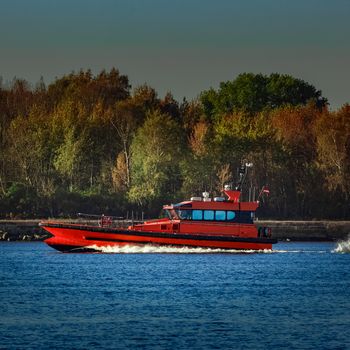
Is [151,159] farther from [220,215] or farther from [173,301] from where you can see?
[173,301]

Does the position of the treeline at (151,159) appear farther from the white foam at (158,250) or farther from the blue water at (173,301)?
the white foam at (158,250)

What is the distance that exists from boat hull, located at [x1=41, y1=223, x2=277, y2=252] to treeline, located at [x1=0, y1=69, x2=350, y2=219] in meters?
38.5

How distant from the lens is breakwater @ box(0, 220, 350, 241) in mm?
124188

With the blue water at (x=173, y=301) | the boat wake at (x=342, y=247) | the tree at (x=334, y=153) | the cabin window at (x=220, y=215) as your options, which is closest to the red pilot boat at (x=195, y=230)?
the cabin window at (x=220, y=215)

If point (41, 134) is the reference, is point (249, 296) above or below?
below

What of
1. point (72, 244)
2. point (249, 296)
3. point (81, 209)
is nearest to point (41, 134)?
point (81, 209)

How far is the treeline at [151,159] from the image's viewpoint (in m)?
135

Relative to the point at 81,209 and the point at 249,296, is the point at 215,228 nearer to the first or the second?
the point at 249,296

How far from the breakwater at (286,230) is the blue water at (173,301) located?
24031 mm

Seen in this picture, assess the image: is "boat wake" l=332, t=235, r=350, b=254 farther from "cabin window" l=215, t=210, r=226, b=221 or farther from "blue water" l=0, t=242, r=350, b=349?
"cabin window" l=215, t=210, r=226, b=221

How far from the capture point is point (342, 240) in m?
132

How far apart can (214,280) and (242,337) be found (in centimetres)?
2500

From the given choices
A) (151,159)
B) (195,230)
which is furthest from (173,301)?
(151,159)

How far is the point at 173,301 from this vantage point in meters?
65.9
